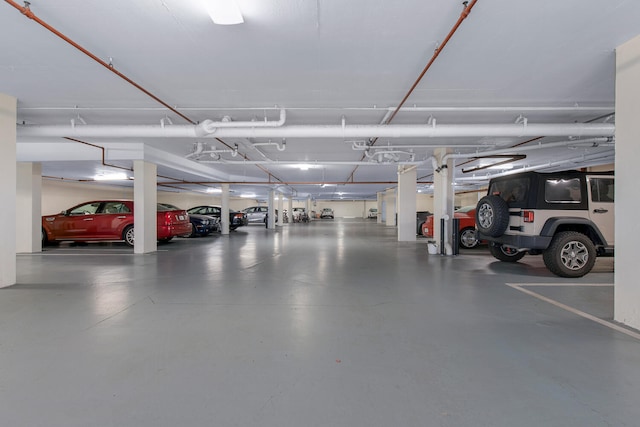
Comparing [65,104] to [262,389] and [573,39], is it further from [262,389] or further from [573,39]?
[573,39]

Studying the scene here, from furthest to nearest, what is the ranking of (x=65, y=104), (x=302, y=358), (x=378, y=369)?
(x=65, y=104)
(x=302, y=358)
(x=378, y=369)

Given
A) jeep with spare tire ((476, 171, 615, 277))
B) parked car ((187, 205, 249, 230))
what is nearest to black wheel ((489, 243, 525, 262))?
jeep with spare tire ((476, 171, 615, 277))

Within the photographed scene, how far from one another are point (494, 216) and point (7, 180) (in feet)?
25.8

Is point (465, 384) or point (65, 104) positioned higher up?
point (65, 104)

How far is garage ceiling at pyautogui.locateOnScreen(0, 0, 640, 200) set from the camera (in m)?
2.75

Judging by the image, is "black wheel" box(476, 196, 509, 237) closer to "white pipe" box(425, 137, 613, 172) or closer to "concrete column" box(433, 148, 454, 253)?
"concrete column" box(433, 148, 454, 253)

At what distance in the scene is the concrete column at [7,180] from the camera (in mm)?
4367

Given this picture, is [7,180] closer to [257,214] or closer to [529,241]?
[529,241]

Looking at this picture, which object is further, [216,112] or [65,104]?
[216,112]

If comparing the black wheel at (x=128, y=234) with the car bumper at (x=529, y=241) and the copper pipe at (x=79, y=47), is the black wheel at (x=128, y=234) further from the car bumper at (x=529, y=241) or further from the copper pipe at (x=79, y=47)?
the car bumper at (x=529, y=241)

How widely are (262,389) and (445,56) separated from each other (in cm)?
378

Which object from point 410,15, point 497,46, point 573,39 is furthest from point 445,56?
point 573,39

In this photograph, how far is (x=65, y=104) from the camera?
4.98 m

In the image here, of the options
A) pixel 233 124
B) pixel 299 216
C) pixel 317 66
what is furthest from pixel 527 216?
pixel 299 216
